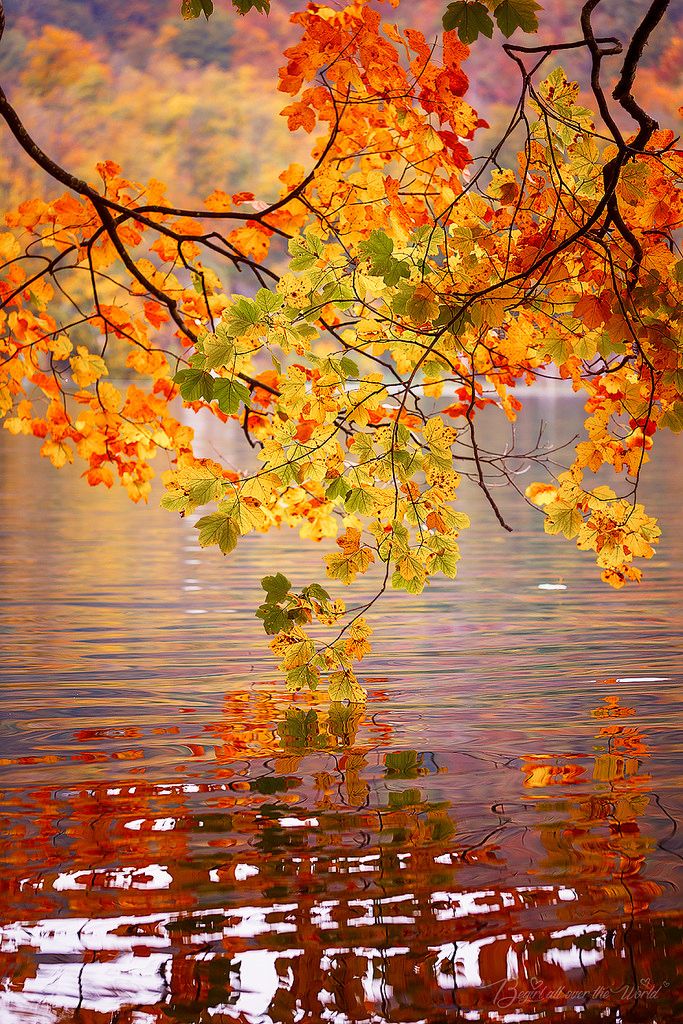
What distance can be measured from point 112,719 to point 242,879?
167 centimetres

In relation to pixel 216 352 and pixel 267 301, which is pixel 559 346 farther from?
pixel 216 352

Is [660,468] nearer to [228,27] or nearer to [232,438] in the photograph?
[232,438]

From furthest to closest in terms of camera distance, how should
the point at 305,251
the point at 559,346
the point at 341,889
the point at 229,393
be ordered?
the point at 559,346 < the point at 305,251 < the point at 341,889 < the point at 229,393

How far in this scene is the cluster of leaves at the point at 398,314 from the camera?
106 inches

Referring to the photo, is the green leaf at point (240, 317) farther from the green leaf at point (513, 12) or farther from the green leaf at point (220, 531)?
the green leaf at point (513, 12)

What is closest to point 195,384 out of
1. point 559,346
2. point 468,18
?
point 468,18

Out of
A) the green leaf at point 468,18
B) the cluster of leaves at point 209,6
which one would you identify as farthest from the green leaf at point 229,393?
the cluster of leaves at point 209,6

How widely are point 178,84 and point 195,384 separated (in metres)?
91.5

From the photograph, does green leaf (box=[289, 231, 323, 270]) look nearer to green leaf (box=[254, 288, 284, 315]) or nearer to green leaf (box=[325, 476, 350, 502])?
green leaf (box=[254, 288, 284, 315])

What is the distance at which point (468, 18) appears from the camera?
2.50 m

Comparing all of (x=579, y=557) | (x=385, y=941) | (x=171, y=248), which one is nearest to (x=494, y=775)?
(x=385, y=941)

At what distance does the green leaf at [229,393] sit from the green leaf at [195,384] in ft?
0.06

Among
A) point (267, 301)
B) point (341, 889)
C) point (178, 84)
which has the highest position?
point (178, 84)

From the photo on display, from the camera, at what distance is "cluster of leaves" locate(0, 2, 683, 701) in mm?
2695
